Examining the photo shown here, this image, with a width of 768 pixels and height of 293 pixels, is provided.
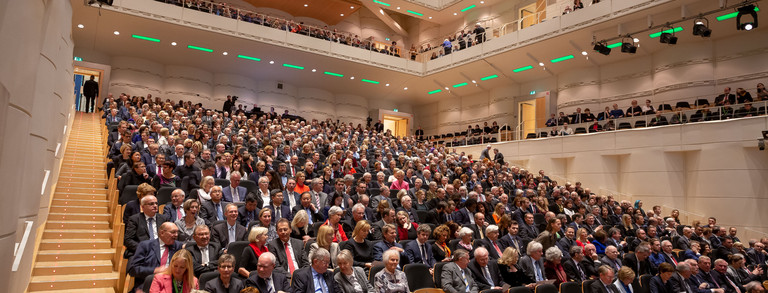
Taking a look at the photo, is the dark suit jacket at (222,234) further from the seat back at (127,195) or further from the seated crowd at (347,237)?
the seat back at (127,195)

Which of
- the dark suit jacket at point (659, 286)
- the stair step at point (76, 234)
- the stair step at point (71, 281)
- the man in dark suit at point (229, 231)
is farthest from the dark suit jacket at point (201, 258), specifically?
the dark suit jacket at point (659, 286)

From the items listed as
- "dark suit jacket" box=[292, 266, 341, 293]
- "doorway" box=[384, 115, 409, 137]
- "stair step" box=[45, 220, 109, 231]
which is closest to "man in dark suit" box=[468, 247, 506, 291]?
"dark suit jacket" box=[292, 266, 341, 293]

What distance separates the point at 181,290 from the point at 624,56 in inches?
514

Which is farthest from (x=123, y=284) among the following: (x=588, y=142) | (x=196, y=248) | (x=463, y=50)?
(x=463, y=50)

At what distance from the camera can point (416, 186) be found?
→ 6.80 metres

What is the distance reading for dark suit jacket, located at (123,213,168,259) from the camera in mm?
3508

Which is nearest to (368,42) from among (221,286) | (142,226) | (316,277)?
(142,226)

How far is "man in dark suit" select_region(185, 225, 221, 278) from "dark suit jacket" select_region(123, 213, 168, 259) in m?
0.42

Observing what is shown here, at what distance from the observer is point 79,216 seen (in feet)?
15.6

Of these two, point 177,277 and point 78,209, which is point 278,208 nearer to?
point 177,277

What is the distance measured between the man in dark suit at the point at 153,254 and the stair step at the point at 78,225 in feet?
5.53

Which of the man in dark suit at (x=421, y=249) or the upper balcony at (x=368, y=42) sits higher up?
the upper balcony at (x=368, y=42)

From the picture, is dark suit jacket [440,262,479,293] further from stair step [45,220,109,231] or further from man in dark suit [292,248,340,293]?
stair step [45,220,109,231]

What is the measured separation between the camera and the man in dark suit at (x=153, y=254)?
3.16 metres
